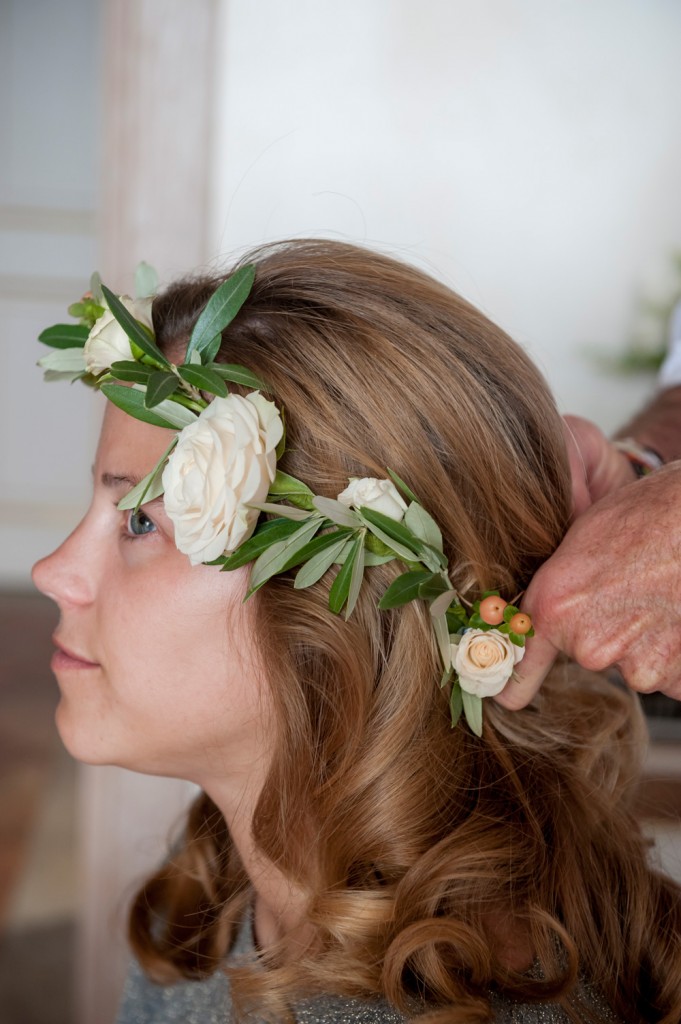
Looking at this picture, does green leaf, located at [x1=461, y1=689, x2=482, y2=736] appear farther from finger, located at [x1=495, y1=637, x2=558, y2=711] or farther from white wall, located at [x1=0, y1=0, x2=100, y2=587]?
white wall, located at [x1=0, y1=0, x2=100, y2=587]

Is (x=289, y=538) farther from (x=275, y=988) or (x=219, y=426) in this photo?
(x=275, y=988)

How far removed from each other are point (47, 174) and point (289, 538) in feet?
12.9

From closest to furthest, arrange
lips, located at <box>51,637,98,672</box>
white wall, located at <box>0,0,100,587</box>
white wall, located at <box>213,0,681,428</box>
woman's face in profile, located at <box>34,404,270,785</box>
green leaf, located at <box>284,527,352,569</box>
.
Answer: green leaf, located at <box>284,527,352,569</box> < woman's face in profile, located at <box>34,404,270,785</box> < lips, located at <box>51,637,98,672</box> < white wall, located at <box>213,0,681,428</box> < white wall, located at <box>0,0,100,587</box>

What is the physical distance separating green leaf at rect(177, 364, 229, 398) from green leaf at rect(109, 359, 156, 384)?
4cm

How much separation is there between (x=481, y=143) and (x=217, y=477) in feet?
3.51

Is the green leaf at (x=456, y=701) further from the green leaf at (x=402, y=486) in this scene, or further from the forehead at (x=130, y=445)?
the forehead at (x=130, y=445)

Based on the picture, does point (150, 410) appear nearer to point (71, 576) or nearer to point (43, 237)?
point (71, 576)

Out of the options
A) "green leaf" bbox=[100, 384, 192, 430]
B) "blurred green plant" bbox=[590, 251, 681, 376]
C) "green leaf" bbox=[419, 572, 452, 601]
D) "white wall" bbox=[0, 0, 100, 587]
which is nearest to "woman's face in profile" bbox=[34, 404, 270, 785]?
"green leaf" bbox=[100, 384, 192, 430]

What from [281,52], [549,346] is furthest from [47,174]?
[549,346]

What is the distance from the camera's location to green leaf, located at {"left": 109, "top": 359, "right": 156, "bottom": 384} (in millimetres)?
957

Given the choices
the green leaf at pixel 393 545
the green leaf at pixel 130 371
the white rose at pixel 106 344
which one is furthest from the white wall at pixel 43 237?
the green leaf at pixel 393 545

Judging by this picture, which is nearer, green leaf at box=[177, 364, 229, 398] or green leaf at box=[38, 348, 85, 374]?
green leaf at box=[177, 364, 229, 398]

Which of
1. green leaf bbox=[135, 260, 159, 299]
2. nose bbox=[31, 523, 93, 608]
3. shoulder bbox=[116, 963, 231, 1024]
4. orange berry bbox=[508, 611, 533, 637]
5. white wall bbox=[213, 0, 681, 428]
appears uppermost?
white wall bbox=[213, 0, 681, 428]

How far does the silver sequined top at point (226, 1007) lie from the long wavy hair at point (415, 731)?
0.02m
